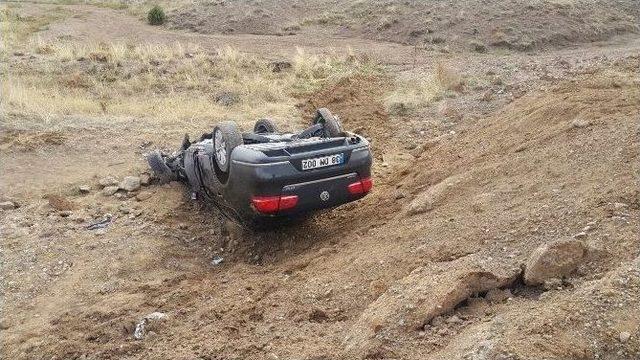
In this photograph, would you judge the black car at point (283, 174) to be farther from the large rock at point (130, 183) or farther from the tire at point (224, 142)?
the large rock at point (130, 183)

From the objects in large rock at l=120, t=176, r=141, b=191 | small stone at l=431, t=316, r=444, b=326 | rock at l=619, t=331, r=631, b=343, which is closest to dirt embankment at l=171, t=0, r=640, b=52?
large rock at l=120, t=176, r=141, b=191

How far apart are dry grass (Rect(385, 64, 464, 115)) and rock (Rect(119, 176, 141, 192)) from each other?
4534 mm

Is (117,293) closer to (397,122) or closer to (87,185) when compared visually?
(87,185)

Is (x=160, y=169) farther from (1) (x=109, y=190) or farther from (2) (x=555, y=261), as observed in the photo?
(2) (x=555, y=261)

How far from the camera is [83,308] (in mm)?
4875

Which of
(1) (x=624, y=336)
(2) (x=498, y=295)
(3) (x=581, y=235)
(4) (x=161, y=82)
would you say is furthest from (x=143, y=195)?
(4) (x=161, y=82)

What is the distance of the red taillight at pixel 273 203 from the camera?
16.2 ft

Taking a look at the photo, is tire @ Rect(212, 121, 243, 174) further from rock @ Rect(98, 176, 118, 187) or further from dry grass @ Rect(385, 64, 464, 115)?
dry grass @ Rect(385, 64, 464, 115)

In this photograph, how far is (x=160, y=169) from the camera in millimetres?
7688

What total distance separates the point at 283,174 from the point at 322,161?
367 mm

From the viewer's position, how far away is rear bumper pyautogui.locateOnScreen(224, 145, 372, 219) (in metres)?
4.89

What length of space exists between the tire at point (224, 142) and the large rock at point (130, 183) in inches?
93.6

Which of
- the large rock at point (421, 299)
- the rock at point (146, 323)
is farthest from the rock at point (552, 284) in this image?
the rock at point (146, 323)

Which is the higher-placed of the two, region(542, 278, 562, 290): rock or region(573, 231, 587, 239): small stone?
region(573, 231, 587, 239): small stone
